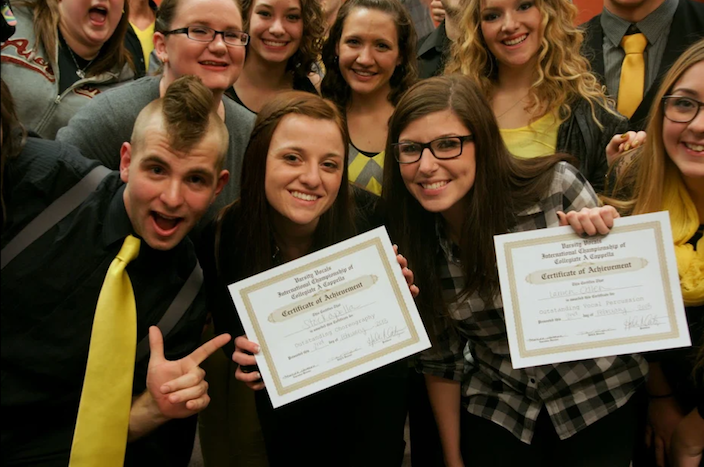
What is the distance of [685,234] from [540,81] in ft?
3.20

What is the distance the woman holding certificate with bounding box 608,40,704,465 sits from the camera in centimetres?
246

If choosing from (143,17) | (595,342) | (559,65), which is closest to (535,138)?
(559,65)

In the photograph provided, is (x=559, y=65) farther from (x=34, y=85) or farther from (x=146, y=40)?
(x=146, y=40)

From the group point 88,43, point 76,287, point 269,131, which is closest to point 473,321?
point 269,131

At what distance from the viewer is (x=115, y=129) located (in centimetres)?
267

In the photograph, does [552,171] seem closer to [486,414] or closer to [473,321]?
[473,321]

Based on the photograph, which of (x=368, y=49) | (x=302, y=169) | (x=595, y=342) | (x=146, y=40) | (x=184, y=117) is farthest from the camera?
(x=146, y=40)

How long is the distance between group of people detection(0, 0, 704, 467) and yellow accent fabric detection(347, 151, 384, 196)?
0.01m

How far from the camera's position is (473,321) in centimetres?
263

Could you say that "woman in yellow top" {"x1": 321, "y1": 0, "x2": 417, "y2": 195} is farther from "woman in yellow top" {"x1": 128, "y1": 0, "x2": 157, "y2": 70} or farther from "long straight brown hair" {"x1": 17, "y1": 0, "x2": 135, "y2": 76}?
"woman in yellow top" {"x1": 128, "y1": 0, "x2": 157, "y2": 70}

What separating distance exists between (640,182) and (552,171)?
1.26 feet

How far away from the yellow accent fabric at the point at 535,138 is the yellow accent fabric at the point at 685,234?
57 cm

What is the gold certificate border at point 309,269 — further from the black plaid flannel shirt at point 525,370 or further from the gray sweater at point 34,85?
the gray sweater at point 34,85

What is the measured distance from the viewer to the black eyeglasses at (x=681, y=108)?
8.00 ft
